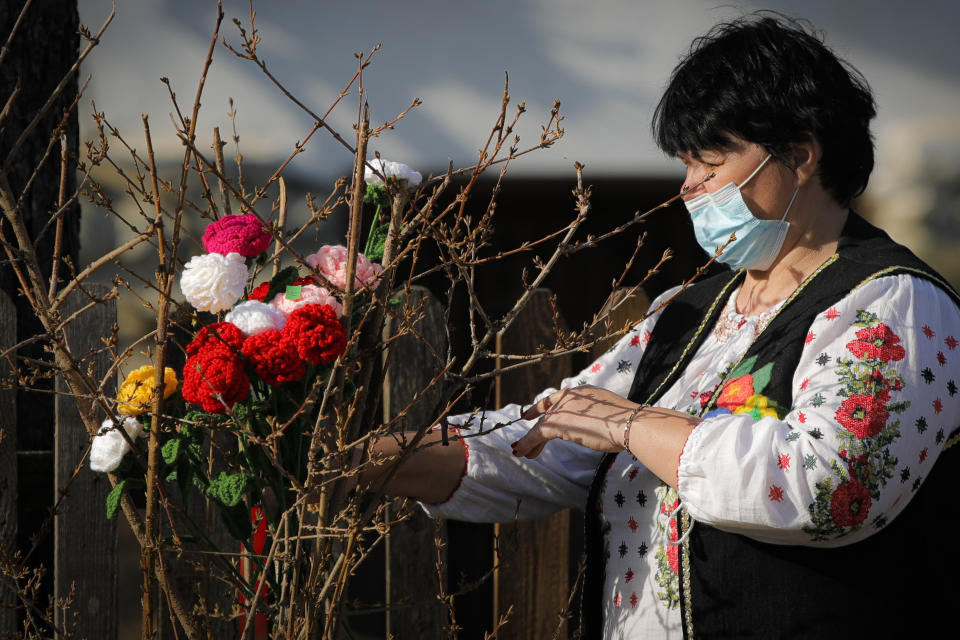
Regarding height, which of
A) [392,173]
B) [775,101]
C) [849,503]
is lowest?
[849,503]

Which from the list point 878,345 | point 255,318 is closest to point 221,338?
point 255,318

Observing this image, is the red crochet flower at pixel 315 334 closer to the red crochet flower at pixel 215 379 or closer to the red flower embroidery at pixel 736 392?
the red crochet flower at pixel 215 379

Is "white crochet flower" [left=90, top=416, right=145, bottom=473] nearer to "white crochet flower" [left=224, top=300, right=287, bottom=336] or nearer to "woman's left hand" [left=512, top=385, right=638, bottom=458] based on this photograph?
"white crochet flower" [left=224, top=300, right=287, bottom=336]

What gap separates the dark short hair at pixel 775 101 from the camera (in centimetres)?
170

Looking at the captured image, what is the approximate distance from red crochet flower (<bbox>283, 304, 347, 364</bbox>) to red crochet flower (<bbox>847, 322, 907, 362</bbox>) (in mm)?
812

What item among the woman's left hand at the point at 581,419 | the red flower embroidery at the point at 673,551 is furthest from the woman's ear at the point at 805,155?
the red flower embroidery at the point at 673,551

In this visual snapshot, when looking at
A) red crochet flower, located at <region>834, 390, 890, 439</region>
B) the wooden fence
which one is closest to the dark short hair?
red crochet flower, located at <region>834, 390, 890, 439</region>

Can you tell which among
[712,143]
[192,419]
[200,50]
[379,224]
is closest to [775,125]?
[712,143]

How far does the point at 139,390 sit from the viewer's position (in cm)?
126

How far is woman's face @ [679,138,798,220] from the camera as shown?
1722 millimetres

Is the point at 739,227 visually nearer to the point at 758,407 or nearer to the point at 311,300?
the point at 758,407

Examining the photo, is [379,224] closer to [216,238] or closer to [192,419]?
[216,238]

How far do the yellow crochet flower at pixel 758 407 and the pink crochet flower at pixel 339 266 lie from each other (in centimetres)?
68

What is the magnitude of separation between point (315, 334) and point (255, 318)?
10 cm
